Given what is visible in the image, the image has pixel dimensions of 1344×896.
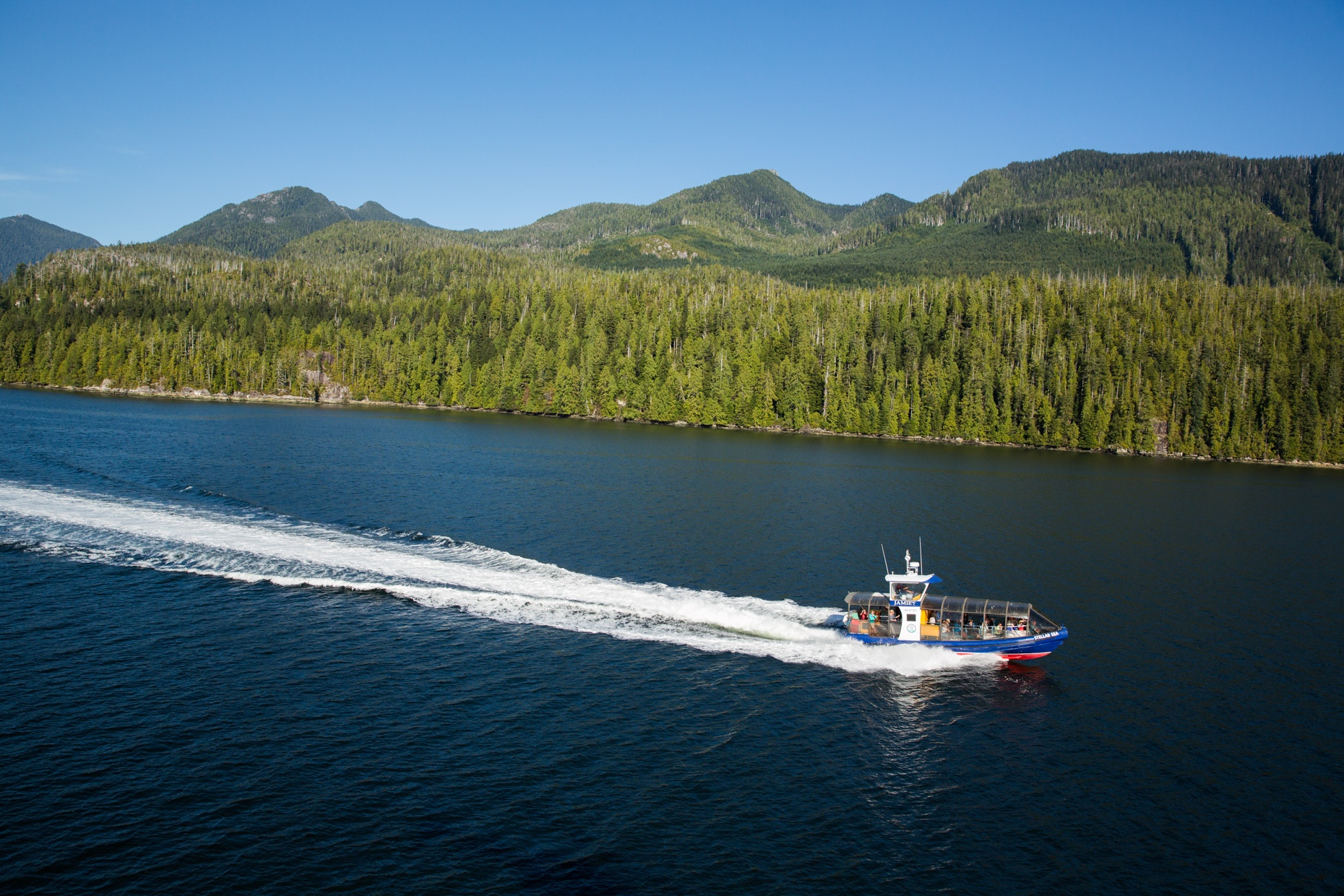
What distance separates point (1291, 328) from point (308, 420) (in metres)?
199

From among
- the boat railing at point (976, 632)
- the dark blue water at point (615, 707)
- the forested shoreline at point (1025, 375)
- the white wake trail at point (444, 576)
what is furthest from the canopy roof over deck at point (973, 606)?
the forested shoreline at point (1025, 375)

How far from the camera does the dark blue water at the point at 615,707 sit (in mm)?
22375

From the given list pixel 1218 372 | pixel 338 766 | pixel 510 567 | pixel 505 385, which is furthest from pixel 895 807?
pixel 505 385

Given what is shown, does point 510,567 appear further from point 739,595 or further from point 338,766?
point 338,766

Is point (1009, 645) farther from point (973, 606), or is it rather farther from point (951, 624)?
point (951, 624)

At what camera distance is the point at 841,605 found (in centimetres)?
4428

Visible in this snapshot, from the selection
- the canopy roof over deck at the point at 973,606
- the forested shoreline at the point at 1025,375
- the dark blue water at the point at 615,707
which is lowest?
the dark blue water at the point at 615,707

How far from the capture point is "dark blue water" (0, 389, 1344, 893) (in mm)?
22375

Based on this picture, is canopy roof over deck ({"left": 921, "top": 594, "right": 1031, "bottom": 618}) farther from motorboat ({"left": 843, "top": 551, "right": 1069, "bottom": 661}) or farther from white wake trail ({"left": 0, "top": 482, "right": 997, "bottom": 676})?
white wake trail ({"left": 0, "top": 482, "right": 997, "bottom": 676})

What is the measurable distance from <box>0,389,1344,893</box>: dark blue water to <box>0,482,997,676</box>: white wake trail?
10.3 inches

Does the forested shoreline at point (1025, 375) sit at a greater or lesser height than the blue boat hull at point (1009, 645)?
greater

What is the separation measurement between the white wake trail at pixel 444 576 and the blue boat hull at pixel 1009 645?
0.40 metres

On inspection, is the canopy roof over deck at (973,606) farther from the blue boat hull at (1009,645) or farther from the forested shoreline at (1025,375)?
the forested shoreline at (1025,375)

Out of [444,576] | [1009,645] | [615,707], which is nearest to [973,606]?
[1009,645]
